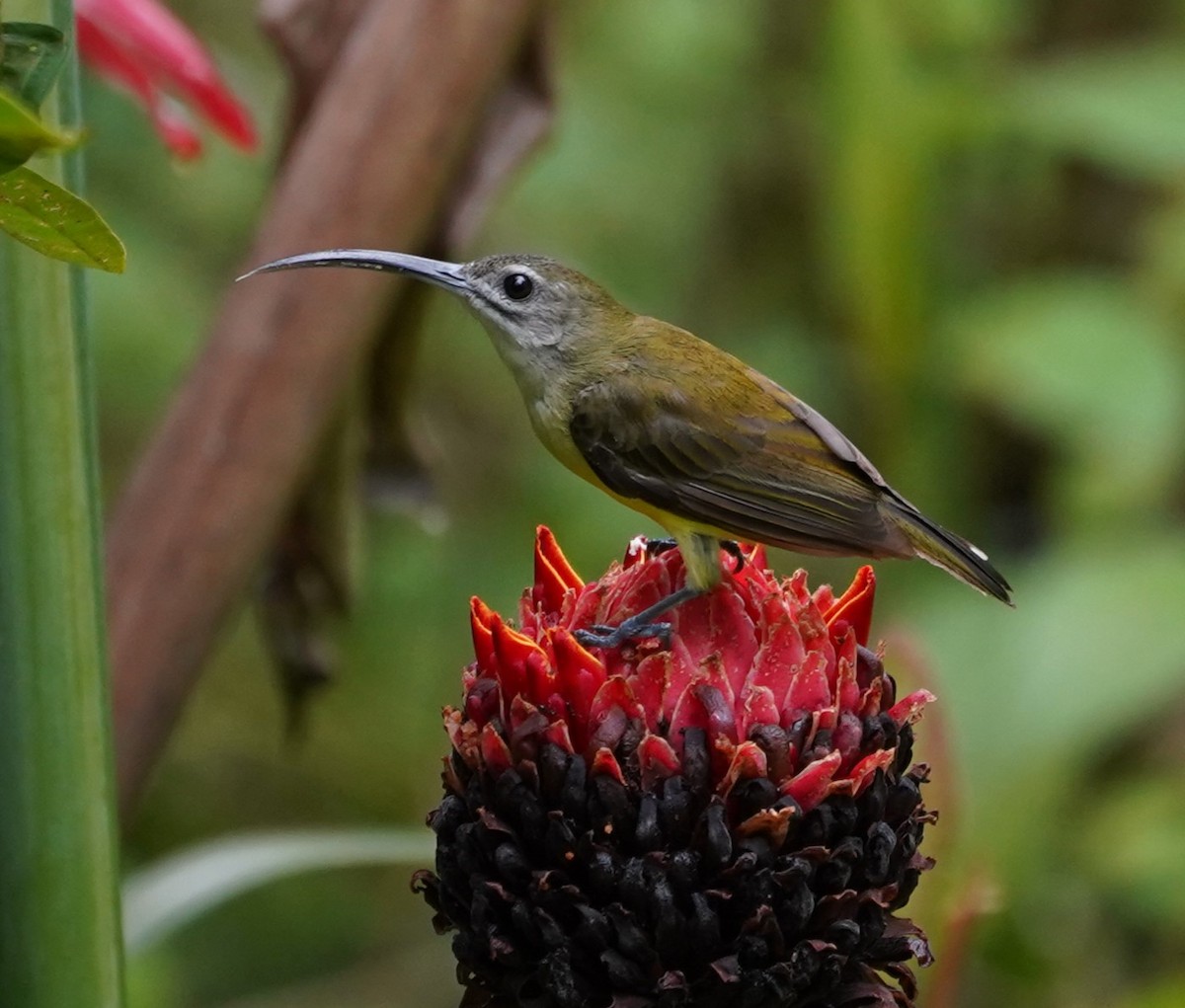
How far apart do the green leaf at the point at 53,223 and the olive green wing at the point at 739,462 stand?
0.76 meters

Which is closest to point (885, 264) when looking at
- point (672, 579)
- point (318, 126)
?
point (318, 126)

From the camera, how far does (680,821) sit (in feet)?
3.55

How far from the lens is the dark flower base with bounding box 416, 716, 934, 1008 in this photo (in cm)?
107

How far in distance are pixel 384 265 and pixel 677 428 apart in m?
0.32

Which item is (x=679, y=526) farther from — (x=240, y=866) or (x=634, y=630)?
(x=240, y=866)

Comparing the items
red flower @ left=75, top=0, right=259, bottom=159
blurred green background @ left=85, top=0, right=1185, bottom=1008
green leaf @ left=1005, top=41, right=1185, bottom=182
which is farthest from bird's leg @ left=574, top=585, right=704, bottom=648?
green leaf @ left=1005, top=41, right=1185, bottom=182

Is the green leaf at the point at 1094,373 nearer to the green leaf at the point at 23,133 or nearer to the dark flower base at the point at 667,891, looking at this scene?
the dark flower base at the point at 667,891

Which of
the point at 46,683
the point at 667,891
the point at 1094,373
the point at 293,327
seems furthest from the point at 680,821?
the point at 1094,373

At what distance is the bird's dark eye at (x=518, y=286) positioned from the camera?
1687mm

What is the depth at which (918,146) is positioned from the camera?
140 inches

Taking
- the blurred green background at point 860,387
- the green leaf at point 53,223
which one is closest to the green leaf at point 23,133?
the green leaf at point 53,223

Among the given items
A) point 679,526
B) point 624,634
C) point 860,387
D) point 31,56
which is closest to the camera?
point 31,56

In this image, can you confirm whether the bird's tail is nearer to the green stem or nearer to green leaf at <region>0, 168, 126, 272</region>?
the green stem

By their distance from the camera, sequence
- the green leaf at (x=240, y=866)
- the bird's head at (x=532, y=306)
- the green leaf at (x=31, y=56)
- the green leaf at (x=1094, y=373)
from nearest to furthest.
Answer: the green leaf at (x=31, y=56) → the bird's head at (x=532, y=306) → the green leaf at (x=240, y=866) → the green leaf at (x=1094, y=373)
